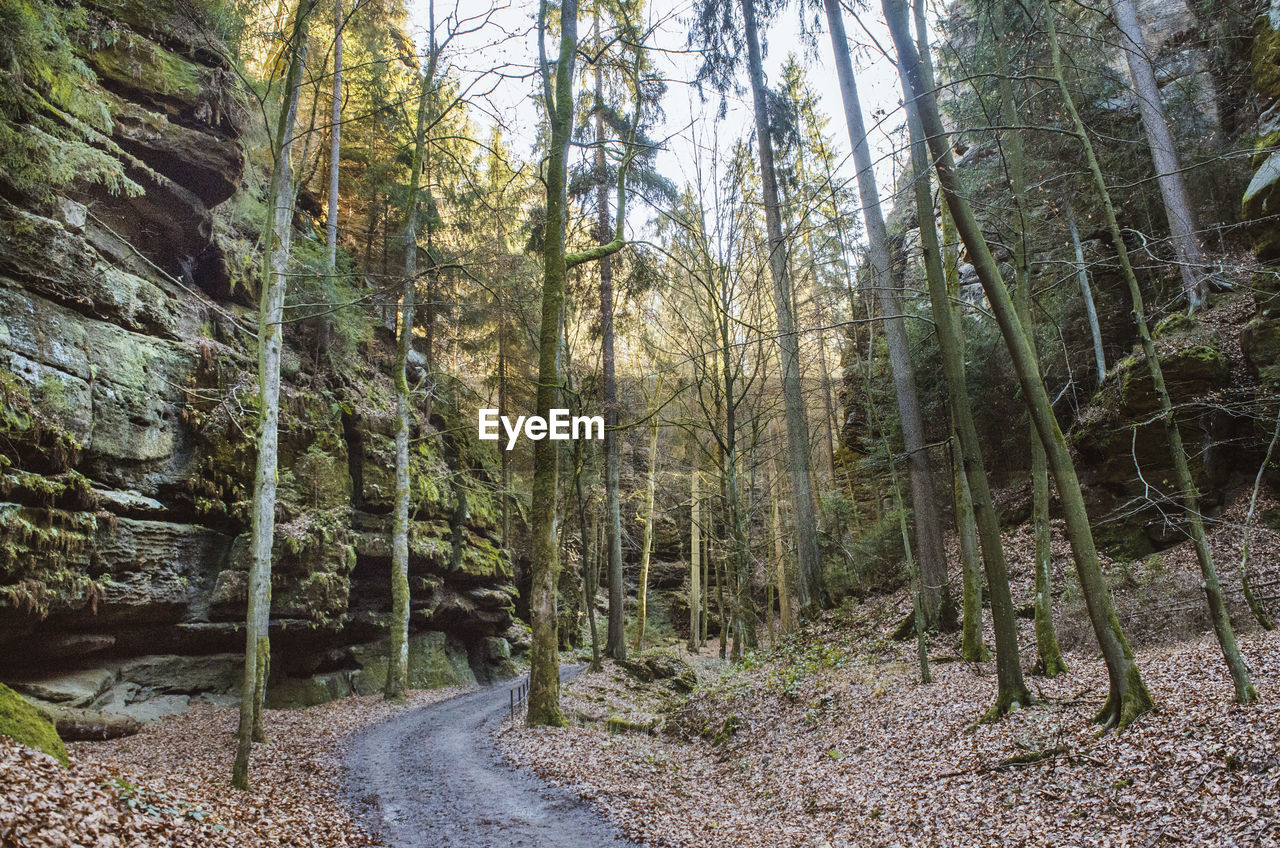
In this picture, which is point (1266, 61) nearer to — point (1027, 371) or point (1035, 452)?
point (1035, 452)

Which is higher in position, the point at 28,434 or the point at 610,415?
the point at 610,415

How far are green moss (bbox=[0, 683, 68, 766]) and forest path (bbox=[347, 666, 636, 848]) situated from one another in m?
2.75

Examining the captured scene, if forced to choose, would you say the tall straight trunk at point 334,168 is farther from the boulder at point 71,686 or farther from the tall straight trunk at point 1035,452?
the tall straight trunk at point 1035,452

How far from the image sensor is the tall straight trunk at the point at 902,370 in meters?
11.4

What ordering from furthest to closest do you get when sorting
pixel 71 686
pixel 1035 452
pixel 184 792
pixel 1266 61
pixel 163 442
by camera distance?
pixel 1266 61 < pixel 163 442 < pixel 71 686 < pixel 1035 452 < pixel 184 792

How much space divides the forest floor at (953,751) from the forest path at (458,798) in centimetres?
38

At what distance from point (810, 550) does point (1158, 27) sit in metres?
18.1

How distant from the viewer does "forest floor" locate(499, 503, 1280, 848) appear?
4.66 meters

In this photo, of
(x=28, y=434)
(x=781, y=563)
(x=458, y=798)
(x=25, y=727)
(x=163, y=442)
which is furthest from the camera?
(x=781, y=563)

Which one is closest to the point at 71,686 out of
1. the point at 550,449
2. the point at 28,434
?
the point at 28,434

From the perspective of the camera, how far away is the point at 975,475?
7816mm

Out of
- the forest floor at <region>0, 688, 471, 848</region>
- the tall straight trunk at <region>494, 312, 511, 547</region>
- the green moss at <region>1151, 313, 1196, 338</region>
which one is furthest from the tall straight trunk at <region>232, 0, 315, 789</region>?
the green moss at <region>1151, 313, 1196, 338</region>

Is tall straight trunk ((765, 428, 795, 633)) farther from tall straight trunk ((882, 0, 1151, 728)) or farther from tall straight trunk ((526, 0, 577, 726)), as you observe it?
tall straight trunk ((882, 0, 1151, 728))

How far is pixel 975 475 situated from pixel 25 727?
394 inches
